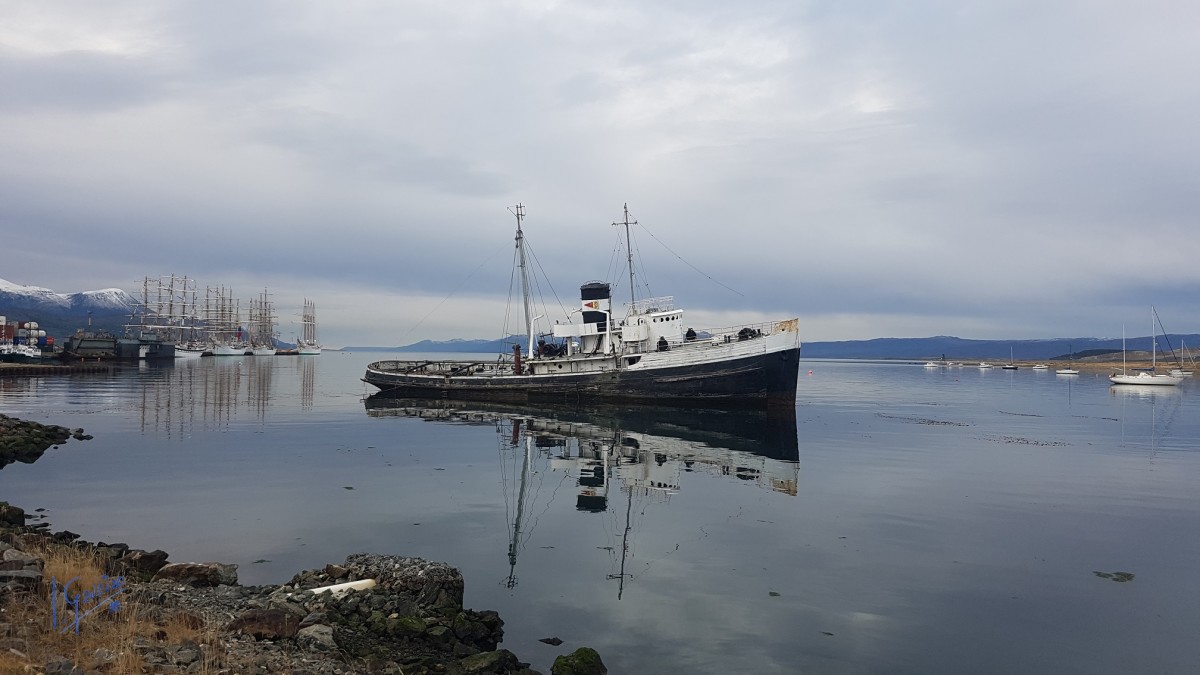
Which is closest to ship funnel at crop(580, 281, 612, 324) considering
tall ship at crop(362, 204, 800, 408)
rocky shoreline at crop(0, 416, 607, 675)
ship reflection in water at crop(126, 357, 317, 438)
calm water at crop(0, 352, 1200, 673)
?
tall ship at crop(362, 204, 800, 408)

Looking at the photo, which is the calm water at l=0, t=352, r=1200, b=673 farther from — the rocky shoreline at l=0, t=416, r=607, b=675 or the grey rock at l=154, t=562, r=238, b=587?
the grey rock at l=154, t=562, r=238, b=587

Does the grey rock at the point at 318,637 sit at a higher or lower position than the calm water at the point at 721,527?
higher

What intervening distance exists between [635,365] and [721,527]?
2753cm

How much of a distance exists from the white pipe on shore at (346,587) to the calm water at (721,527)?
1629mm

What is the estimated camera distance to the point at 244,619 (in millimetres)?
8008

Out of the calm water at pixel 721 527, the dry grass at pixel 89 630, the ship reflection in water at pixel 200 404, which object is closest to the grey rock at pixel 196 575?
the calm water at pixel 721 527

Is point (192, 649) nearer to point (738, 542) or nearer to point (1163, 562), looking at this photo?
point (738, 542)

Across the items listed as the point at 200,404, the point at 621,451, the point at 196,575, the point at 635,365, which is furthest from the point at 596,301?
the point at 196,575

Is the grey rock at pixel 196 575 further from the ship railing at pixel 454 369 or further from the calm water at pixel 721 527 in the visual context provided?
the ship railing at pixel 454 369

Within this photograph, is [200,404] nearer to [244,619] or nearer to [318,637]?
[244,619]

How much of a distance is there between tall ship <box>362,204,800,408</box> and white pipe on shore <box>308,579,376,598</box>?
32178 mm

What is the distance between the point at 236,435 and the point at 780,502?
78.0 ft

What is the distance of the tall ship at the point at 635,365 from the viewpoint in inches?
1585

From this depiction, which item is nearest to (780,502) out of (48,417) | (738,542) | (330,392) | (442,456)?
(738,542)
